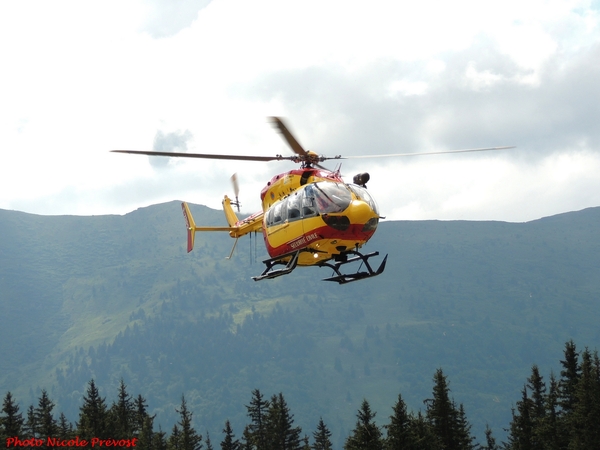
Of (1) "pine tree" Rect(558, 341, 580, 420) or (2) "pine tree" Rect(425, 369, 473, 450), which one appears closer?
(2) "pine tree" Rect(425, 369, 473, 450)

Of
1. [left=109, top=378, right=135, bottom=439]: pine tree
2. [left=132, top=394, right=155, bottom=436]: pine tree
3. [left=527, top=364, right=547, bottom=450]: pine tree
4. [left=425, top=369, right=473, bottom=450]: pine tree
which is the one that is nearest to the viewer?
[left=425, top=369, right=473, bottom=450]: pine tree

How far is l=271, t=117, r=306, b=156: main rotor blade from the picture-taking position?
119 ft

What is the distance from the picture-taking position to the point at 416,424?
49.8 metres

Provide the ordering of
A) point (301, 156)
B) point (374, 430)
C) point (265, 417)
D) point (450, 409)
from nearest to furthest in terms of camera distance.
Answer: point (301, 156), point (374, 430), point (450, 409), point (265, 417)

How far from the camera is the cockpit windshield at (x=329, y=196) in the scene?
36656 millimetres

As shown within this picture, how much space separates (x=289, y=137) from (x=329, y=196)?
4.23m

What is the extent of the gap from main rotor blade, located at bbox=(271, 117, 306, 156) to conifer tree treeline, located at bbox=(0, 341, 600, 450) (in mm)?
19279

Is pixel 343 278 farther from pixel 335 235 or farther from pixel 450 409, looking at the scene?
pixel 450 409

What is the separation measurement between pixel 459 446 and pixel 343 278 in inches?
841

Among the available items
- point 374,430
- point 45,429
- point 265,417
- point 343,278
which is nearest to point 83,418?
point 45,429

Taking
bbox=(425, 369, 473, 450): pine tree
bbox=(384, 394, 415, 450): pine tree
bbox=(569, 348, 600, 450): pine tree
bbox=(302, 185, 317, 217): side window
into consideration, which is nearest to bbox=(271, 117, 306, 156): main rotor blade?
bbox=(302, 185, 317, 217): side window

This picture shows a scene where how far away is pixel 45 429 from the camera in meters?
66.1
